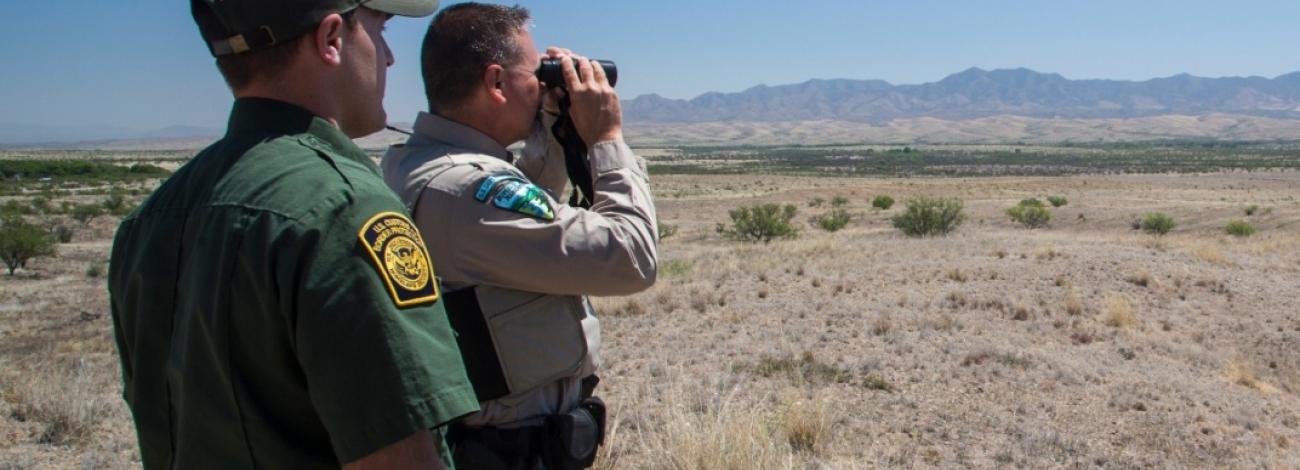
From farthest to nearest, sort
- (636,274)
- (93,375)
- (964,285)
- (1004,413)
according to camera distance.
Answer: (964,285), (93,375), (1004,413), (636,274)

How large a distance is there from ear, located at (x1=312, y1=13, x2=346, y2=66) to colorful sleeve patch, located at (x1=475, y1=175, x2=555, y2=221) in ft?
1.81

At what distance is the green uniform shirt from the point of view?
1.26m

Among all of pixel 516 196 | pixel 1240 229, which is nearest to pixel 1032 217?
pixel 1240 229

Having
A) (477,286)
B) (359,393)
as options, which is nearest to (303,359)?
(359,393)

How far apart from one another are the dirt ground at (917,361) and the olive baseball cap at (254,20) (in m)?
3.22

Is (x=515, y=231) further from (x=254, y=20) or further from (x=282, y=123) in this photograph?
(x=254, y=20)

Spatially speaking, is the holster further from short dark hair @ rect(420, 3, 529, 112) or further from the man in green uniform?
short dark hair @ rect(420, 3, 529, 112)

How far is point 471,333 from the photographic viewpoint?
2.13m

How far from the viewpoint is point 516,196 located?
201cm

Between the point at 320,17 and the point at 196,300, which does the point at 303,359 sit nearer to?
the point at 196,300

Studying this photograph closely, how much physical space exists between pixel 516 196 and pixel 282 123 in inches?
24.7

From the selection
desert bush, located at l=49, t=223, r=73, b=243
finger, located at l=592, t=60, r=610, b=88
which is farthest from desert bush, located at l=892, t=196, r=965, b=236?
desert bush, located at l=49, t=223, r=73, b=243

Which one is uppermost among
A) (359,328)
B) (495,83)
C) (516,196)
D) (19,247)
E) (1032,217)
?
(495,83)

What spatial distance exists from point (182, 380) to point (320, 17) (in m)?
0.60
